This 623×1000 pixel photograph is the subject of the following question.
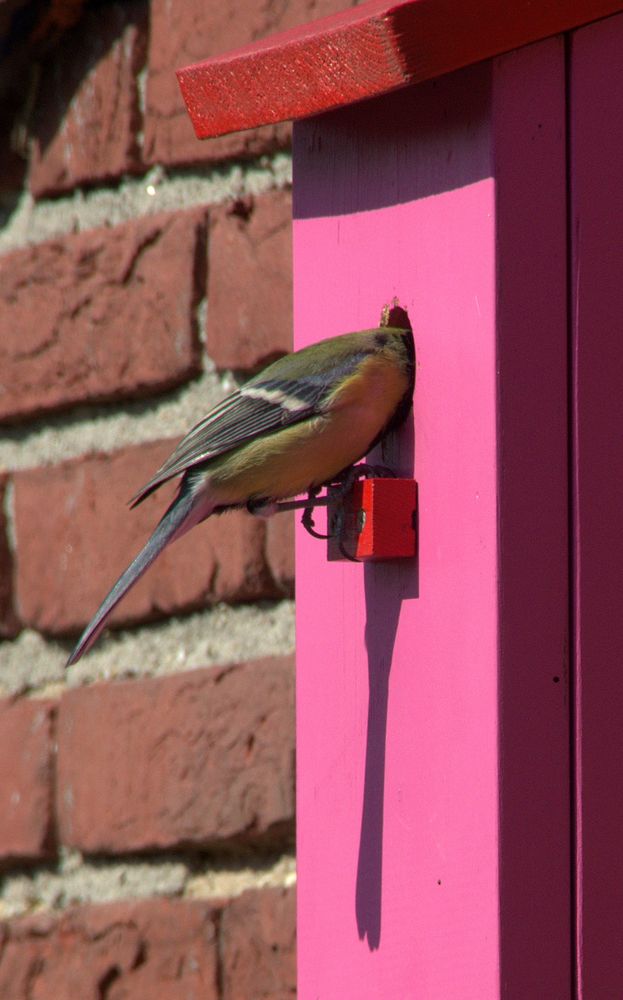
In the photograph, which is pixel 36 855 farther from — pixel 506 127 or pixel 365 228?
pixel 506 127

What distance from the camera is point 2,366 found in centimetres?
186

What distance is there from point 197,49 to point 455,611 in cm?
67

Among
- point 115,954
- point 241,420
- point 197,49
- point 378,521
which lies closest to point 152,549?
point 241,420

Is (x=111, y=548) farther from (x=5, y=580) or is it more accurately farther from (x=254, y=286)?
(x=254, y=286)

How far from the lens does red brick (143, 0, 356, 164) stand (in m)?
1.69

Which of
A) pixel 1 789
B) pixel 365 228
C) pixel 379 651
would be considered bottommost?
pixel 1 789

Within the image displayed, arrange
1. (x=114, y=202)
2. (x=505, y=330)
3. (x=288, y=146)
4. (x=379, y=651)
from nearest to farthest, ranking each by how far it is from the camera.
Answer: (x=505, y=330) → (x=379, y=651) → (x=288, y=146) → (x=114, y=202)

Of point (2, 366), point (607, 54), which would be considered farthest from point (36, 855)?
point (607, 54)

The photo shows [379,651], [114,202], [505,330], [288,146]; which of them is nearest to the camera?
[505,330]

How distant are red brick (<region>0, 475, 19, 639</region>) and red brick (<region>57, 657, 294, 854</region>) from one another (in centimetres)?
12

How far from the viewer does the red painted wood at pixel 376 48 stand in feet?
4.23

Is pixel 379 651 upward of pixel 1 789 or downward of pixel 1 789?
upward

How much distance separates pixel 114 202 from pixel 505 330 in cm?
60

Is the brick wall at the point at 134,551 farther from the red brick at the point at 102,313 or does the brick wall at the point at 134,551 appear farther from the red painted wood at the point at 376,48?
the red painted wood at the point at 376,48
